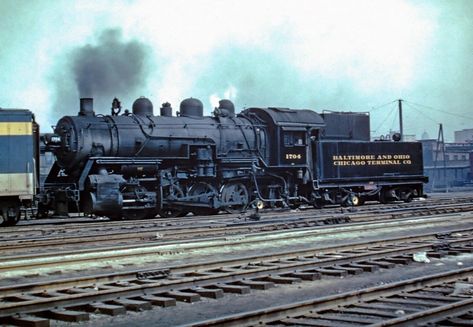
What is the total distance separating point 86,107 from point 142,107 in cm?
198

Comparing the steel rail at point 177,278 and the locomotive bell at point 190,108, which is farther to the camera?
the locomotive bell at point 190,108

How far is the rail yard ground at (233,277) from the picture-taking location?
6500 mm

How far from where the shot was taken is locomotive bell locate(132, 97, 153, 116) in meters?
21.4

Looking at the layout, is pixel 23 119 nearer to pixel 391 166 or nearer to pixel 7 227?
pixel 7 227

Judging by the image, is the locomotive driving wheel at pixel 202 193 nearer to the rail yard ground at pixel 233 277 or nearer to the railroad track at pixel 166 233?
the railroad track at pixel 166 233

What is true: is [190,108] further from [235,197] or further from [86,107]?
[86,107]

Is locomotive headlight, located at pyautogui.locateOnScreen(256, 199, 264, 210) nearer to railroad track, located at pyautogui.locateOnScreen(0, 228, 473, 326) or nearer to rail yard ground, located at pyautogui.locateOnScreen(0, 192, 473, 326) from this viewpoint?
rail yard ground, located at pyautogui.locateOnScreen(0, 192, 473, 326)

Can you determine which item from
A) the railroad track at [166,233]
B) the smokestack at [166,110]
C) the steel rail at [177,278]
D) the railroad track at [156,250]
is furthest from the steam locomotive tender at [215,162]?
the steel rail at [177,278]

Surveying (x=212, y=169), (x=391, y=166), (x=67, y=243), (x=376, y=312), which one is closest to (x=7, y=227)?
(x=67, y=243)

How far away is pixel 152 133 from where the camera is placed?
67.3ft

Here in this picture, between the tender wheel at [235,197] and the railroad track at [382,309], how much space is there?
1433cm

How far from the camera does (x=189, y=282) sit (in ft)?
26.7

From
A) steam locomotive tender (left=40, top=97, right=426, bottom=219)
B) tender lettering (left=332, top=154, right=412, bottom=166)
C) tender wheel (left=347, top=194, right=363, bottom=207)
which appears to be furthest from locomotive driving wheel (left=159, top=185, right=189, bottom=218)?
tender wheel (left=347, top=194, right=363, bottom=207)

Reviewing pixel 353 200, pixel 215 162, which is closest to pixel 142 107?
pixel 215 162
